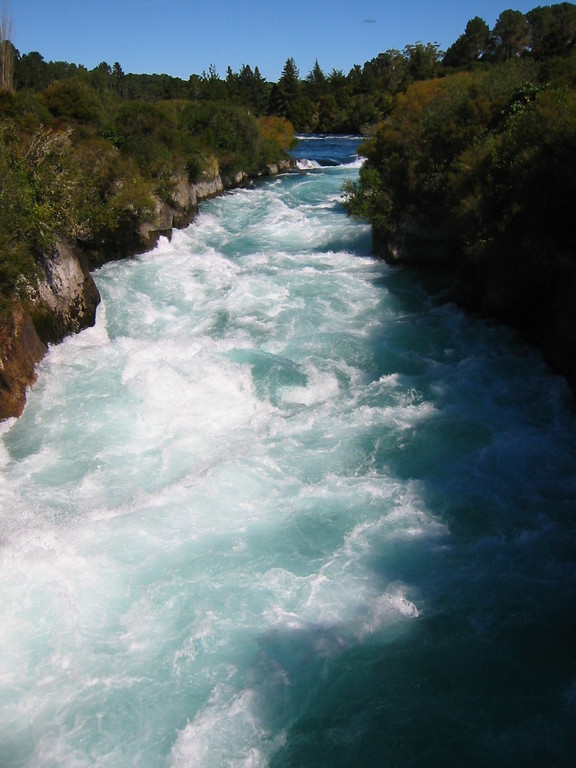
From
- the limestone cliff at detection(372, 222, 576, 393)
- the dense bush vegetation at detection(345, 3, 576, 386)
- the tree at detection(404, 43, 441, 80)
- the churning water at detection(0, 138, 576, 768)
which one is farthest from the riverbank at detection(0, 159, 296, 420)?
the tree at detection(404, 43, 441, 80)

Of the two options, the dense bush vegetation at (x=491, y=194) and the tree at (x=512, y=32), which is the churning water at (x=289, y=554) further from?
the tree at (x=512, y=32)

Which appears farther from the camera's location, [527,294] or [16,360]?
[527,294]

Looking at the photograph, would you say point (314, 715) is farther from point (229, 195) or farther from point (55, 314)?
point (229, 195)

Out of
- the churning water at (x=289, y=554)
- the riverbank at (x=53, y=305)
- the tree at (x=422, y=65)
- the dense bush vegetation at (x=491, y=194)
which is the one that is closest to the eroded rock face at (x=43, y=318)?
the riverbank at (x=53, y=305)

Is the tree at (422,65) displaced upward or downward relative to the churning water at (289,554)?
upward

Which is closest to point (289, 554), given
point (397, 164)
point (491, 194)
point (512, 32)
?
point (491, 194)

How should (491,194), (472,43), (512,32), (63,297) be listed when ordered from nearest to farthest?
(63,297) < (491,194) < (512,32) < (472,43)

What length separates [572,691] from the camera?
273 inches

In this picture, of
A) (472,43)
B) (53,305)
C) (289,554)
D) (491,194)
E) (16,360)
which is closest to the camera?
(289,554)

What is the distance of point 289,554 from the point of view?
29.2 ft

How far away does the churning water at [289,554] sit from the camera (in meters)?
6.67

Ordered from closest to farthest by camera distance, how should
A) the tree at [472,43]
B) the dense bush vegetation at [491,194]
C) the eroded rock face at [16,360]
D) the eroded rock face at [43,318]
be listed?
1. the eroded rock face at [16,360]
2. the eroded rock face at [43,318]
3. the dense bush vegetation at [491,194]
4. the tree at [472,43]

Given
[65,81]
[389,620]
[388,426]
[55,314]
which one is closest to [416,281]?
[388,426]

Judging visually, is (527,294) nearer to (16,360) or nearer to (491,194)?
(491,194)
